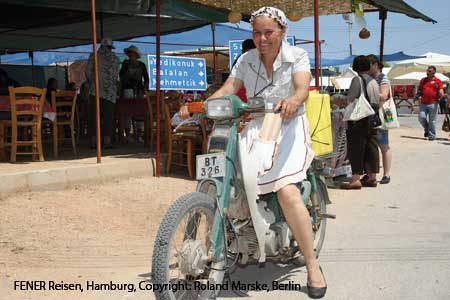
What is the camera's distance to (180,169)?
8906mm

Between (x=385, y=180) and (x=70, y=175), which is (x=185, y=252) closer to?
(x=70, y=175)

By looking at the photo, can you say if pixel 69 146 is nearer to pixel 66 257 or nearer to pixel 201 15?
pixel 201 15

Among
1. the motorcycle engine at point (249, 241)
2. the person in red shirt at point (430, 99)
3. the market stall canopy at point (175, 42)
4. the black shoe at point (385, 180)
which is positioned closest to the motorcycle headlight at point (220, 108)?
the motorcycle engine at point (249, 241)

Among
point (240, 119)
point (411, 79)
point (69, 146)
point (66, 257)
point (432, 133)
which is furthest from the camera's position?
point (411, 79)

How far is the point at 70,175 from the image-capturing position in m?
7.07

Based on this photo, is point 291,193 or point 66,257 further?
point 66,257

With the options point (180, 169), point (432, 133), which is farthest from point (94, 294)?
point (432, 133)

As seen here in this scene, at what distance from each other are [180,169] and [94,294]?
15.6 ft

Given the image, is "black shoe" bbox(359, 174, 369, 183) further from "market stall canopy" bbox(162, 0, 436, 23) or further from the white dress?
the white dress

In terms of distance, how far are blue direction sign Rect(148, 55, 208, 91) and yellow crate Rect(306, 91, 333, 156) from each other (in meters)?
3.79

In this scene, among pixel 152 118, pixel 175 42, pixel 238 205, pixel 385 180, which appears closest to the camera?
pixel 238 205

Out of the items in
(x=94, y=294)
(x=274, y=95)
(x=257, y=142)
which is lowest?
(x=94, y=294)

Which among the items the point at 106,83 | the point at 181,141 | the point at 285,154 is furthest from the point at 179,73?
the point at 285,154

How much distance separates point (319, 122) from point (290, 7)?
670cm
